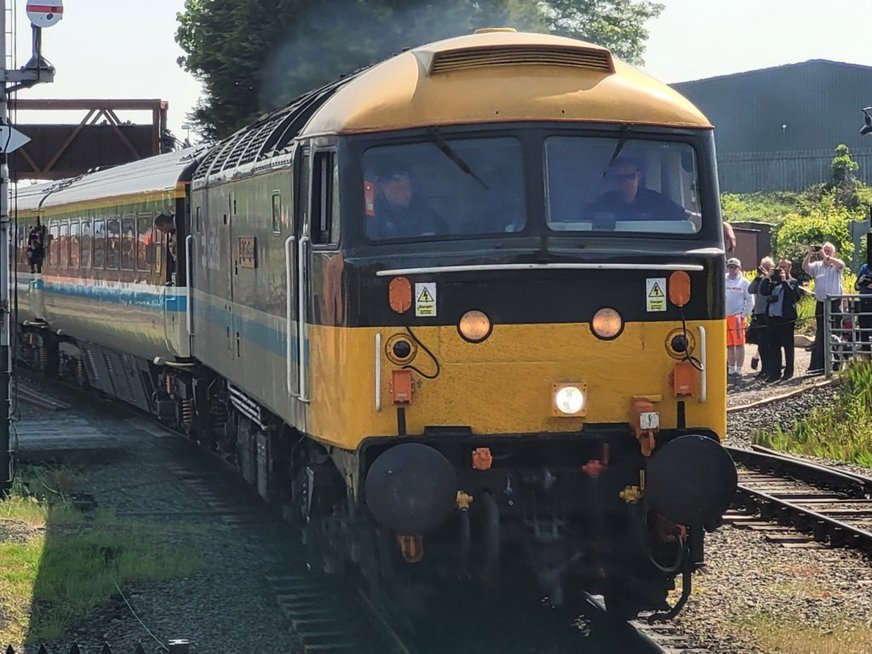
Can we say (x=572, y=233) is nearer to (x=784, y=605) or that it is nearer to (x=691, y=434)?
(x=691, y=434)

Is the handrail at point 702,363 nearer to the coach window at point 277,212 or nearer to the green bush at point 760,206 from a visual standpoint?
the coach window at point 277,212

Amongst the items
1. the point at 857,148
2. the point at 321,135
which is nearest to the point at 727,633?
the point at 321,135

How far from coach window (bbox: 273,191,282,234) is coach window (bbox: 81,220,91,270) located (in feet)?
38.4

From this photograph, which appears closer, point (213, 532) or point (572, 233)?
point (572, 233)

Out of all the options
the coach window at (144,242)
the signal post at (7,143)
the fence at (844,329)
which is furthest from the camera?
the fence at (844,329)

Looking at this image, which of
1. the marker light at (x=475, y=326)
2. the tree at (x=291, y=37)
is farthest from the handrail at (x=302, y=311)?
the tree at (x=291, y=37)

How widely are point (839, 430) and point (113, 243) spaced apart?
8.63 m

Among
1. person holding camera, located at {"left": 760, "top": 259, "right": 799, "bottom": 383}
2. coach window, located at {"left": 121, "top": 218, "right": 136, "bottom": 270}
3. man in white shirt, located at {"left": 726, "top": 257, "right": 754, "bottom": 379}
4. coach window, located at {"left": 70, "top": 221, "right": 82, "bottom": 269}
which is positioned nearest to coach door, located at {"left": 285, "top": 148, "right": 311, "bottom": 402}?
coach window, located at {"left": 121, "top": 218, "right": 136, "bottom": 270}

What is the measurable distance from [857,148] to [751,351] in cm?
3726

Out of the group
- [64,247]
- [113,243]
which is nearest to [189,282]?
[113,243]

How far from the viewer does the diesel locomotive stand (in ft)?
24.6

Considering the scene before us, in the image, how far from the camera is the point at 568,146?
25.5 feet

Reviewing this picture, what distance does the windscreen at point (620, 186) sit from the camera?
7.73 m

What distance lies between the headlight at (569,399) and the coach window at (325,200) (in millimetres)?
1294
